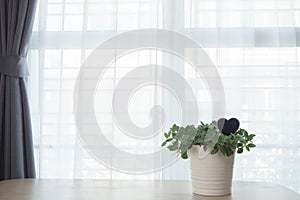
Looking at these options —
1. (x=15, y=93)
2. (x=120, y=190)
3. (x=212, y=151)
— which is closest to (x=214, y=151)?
(x=212, y=151)

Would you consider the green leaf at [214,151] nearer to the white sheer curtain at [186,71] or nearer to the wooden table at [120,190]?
the wooden table at [120,190]

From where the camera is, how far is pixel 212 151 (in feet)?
4.06

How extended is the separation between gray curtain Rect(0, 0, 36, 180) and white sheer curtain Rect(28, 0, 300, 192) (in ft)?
0.30

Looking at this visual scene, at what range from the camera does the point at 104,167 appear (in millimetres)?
1843

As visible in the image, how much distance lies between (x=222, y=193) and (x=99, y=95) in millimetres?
812

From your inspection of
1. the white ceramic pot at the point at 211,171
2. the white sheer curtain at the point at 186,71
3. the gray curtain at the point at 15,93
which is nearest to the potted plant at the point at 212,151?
the white ceramic pot at the point at 211,171

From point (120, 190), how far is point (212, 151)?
0.37 m

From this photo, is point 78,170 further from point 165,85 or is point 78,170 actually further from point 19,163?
point 165,85

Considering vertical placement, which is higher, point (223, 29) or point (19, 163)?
point (223, 29)

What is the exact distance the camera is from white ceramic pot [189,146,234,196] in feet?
4.11

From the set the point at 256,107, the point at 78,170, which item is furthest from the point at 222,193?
the point at 78,170

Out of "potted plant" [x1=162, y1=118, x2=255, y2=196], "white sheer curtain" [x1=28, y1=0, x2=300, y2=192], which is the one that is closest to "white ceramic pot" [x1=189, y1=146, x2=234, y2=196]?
"potted plant" [x1=162, y1=118, x2=255, y2=196]

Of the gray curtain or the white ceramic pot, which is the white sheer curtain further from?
the white ceramic pot

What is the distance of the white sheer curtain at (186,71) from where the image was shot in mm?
1818
